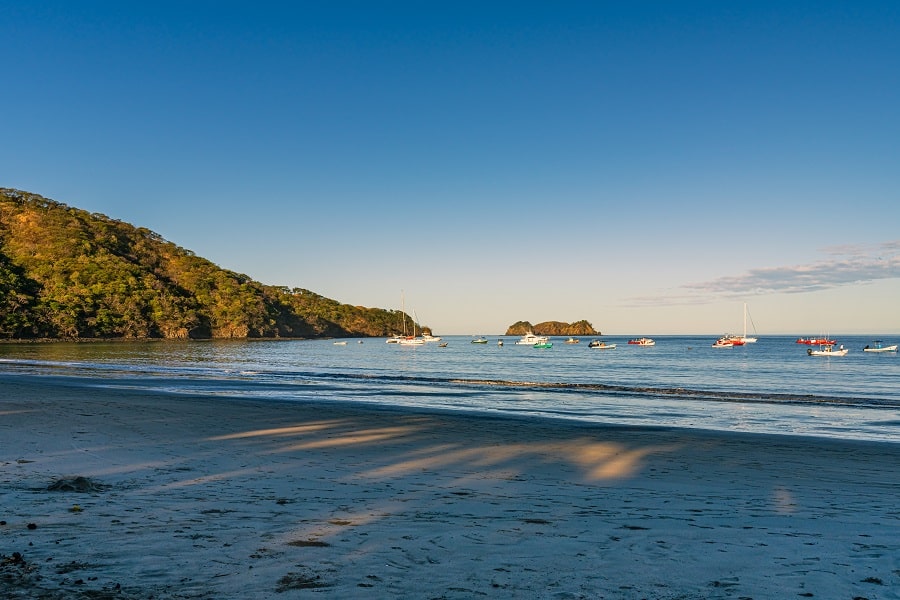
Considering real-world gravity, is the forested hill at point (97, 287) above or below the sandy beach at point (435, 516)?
above

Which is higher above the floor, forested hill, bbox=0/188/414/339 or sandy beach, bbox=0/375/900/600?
forested hill, bbox=0/188/414/339

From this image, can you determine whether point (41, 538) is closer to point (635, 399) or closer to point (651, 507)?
point (651, 507)

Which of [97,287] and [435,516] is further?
[97,287]

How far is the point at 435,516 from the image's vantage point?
24.2 ft

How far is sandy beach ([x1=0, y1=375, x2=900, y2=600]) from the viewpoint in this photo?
5.12m

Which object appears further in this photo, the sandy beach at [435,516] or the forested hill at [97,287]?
the forested hill at [97,287]

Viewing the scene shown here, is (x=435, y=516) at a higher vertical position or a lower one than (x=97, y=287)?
lower

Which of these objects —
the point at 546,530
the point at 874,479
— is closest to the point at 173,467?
the point at 546,530

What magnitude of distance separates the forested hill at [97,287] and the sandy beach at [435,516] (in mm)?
125019

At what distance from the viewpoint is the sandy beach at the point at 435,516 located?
16.8ft

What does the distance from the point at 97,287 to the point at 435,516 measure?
14902cm

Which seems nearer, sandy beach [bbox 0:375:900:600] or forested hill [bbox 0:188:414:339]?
sandy beach [bbox 0:375:900:600]

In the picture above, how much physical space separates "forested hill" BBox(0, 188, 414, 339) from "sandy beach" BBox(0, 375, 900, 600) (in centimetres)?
12502

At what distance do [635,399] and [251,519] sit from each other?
2362 centimetres
